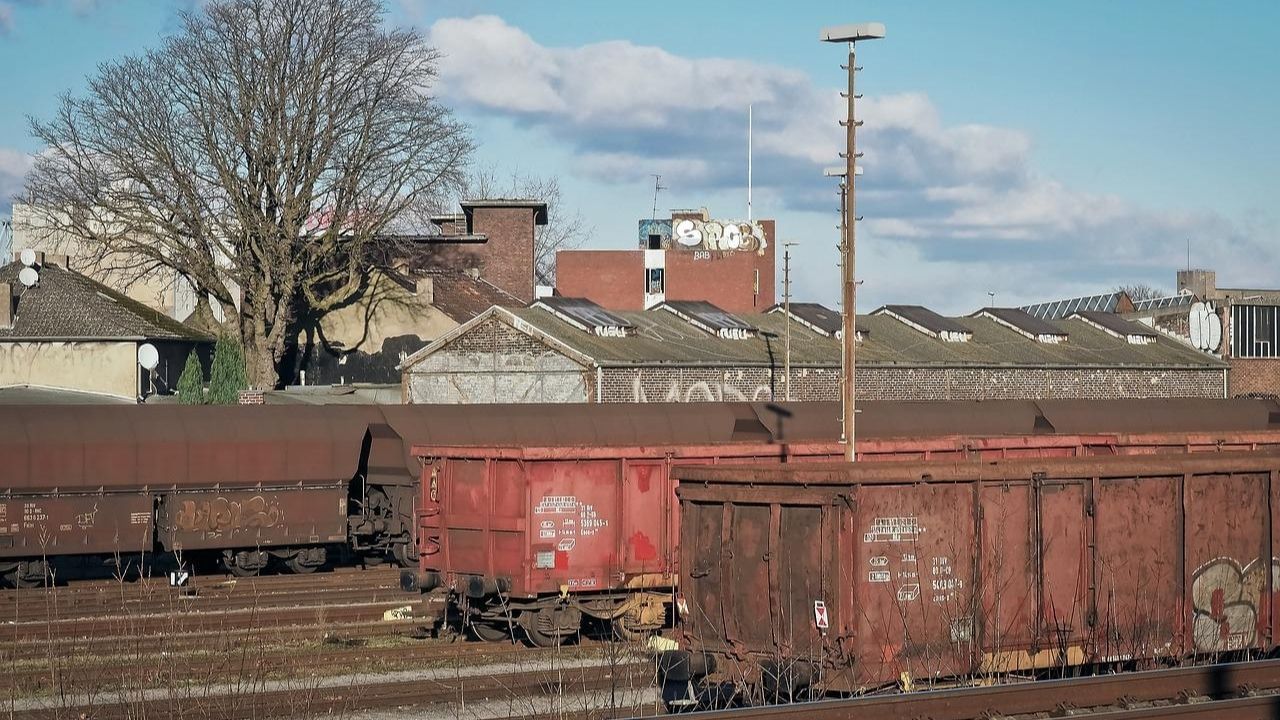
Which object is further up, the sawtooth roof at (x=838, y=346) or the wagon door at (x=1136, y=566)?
the sawtooth roof at (x=838, y=346)

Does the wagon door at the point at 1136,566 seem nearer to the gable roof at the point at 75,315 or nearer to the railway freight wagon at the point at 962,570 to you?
the railway freight wagon at the point at 962,570

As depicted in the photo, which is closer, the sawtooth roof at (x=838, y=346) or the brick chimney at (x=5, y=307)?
the sawtooth roof at (x=838, y=346)

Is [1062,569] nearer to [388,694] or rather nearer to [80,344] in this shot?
[388,694]

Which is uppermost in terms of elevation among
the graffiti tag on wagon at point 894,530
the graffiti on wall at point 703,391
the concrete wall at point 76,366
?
the concrete wall at point 76,366

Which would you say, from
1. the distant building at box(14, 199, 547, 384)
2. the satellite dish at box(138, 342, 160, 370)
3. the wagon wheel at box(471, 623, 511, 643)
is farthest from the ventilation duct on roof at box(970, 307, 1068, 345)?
the wagon wheel at box(471, 623, 511, 643)

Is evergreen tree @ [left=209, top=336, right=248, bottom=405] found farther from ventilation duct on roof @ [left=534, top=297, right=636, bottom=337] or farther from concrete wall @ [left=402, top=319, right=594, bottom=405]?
ventilation duct on roof @ [left=534, top=297, right=636, bottom=337]

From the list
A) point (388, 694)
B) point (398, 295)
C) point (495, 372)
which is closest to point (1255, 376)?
point (495, 372)

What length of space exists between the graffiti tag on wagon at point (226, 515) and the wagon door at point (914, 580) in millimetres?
16846

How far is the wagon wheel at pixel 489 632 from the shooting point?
18094mm

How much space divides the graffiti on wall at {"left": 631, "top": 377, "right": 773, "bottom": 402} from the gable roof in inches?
734

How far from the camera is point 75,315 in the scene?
49.5 metres

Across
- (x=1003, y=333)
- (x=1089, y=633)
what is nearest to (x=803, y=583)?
(x=1089, y=633)

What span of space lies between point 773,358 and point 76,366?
81.2ft

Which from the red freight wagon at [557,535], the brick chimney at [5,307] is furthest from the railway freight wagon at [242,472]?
the brick chimney at [5,307]
